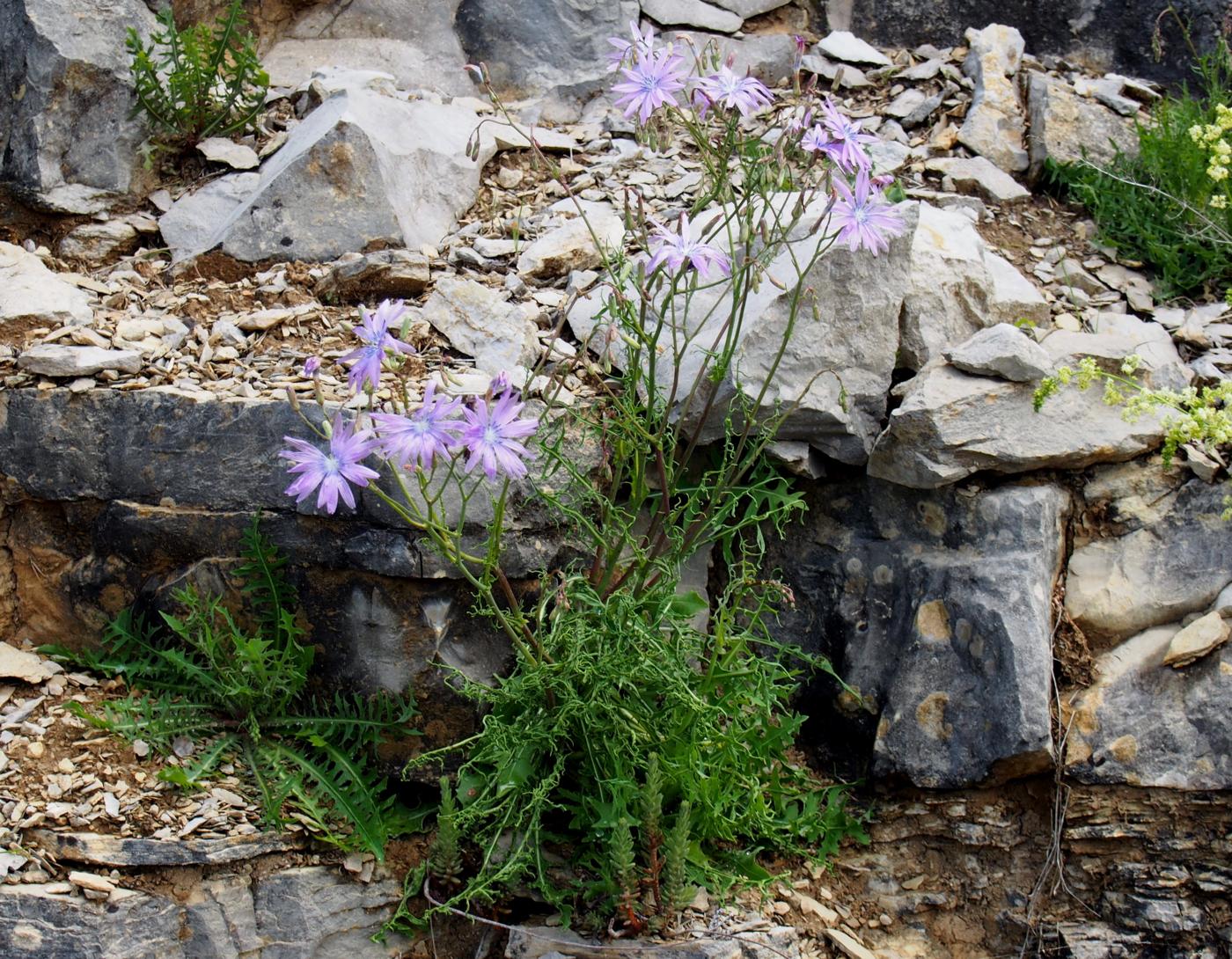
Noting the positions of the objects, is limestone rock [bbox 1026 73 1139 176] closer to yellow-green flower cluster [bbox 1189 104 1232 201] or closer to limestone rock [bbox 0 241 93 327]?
yellow-green flower cluster [bbox 1189 104 1232 201]

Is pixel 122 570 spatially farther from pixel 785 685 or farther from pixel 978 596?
pixel 978 596

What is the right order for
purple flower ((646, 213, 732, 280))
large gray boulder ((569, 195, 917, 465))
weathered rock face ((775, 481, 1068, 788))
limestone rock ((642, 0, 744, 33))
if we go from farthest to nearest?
limestone rock ((642, 0, 744, 33)) < large gray boulder ((569, 195, 917, 465)) < weathered rock face ((775, 481, 1068, 788)) < purple flower ((646, 213, 732, 280))

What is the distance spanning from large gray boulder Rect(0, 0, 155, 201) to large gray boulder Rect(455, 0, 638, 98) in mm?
1421

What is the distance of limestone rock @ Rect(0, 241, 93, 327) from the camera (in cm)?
395

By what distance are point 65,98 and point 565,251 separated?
6.24 ft

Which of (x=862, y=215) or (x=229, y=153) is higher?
(x=862, y=215)

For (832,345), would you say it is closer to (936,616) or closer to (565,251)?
(936,616)

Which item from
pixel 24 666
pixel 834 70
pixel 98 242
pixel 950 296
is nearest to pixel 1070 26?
pixel 834 70

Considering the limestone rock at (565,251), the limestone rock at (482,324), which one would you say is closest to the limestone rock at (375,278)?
the limestone rock at (482,324)

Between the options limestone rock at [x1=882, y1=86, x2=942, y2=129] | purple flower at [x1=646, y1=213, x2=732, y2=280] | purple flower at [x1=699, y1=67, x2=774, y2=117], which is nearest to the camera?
purple flower at [x1=646, y1=213, x2=732, y2=280]

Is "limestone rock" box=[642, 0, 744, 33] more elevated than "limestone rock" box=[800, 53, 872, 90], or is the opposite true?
"limestone rock" box=[642, 0, 744, 33]

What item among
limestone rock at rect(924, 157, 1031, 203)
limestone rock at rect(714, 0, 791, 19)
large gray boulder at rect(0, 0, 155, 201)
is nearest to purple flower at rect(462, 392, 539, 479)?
large gray boulder at rect(0, 0, 155, 201)

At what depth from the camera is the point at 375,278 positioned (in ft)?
13.7

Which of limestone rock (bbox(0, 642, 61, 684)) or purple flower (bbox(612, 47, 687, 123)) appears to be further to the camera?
limestone rock (bbox(0, 642, 61, 684))
